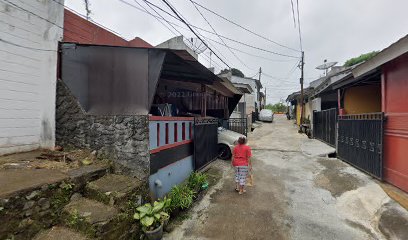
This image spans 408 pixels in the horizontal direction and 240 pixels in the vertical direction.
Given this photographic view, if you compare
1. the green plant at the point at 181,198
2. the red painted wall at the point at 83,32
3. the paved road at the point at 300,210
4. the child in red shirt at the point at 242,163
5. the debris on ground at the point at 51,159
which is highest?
the red painted wall at the point at 83,32

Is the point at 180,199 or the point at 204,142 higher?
the point at 204,142

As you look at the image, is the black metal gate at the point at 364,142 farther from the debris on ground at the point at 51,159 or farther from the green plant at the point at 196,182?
the debris on ground at the point at 51,159

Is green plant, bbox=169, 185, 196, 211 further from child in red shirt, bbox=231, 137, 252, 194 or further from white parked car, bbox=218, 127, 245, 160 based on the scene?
white parked car, bbox=218, 127, 245, 160

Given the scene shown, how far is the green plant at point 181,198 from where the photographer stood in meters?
4.99

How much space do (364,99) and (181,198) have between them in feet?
27.6

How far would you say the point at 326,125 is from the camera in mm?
12367

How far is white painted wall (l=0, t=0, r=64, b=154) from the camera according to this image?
14.8ft

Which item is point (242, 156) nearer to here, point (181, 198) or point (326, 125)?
point (181, 198)

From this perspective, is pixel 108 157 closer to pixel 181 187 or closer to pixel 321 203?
pixel 181 187

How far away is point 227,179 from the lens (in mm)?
7344

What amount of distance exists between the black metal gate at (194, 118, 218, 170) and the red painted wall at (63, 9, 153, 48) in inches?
139

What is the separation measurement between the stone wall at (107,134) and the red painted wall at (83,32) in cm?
127

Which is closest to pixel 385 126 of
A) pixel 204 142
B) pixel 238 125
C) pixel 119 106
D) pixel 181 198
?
pixel 204 142

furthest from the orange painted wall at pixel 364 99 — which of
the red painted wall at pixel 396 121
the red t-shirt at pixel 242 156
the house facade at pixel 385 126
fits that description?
the red t-shirt at pixel 242 156
